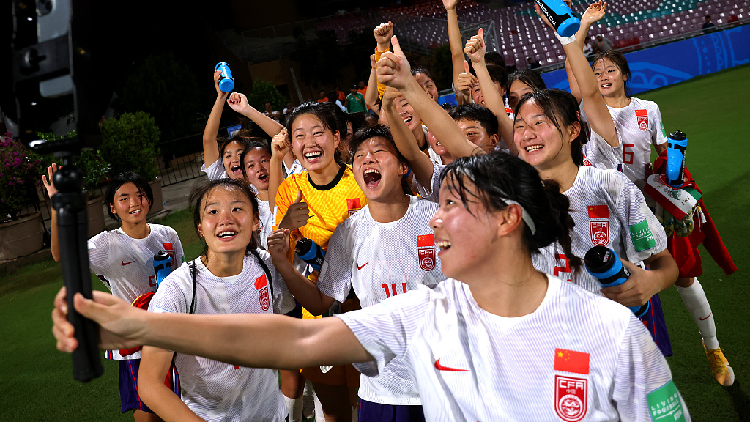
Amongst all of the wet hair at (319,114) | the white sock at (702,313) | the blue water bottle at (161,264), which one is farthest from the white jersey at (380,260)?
the white sock at (702,313)

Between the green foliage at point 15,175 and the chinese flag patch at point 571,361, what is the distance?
9.91 meters

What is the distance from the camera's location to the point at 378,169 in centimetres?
277

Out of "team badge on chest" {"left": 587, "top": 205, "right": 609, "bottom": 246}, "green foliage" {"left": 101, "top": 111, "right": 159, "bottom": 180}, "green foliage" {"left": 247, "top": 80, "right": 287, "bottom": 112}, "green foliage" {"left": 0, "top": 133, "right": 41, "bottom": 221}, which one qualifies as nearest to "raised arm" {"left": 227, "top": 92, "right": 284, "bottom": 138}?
"team badge on chest" {"left": 587, "top": 205, "right": 609, "bottom": 246}

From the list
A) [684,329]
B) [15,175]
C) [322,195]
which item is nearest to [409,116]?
[322,195]

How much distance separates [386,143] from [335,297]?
848 mm

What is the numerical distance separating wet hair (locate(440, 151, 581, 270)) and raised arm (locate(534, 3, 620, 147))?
1.53 metres

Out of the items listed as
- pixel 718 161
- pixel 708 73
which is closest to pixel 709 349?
pixel 718 161

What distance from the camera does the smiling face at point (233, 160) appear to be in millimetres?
4672

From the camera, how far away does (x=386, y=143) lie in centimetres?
290

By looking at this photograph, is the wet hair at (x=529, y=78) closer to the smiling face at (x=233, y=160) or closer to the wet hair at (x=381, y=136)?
the wet hair at (x=381, y=136)

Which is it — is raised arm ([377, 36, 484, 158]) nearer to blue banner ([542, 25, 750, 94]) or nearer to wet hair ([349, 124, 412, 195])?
wet hair ([349, 124, 412, 195])

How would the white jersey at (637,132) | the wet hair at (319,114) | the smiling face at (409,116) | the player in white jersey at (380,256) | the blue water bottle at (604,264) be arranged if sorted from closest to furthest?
1. the blue water bottle at (604,264)
2. the player in white jersey at (380,256)
3. the wet hair at (319,114)
4. the smiling face at (409,116)
5. the white jersey at (637,132)

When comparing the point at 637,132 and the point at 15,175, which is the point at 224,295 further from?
the point at 15,175

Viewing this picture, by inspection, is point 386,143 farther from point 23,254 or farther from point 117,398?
point 23,254
